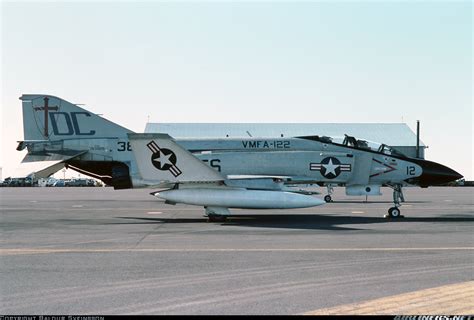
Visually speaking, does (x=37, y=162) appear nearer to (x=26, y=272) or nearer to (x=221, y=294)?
(x=26, y=272)

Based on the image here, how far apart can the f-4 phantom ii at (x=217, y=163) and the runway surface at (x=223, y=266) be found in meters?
1.95

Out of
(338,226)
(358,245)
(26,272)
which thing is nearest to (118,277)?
(26,272)

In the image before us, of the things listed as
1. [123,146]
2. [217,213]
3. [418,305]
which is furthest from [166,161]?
[418,305]

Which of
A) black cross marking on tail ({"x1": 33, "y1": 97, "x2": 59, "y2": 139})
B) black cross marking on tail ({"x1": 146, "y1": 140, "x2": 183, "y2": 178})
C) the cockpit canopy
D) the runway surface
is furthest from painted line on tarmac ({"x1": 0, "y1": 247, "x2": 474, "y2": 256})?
black cross marking on tail ({"x1": 33, "y1": 97, "x2": 59, "y2": 139})

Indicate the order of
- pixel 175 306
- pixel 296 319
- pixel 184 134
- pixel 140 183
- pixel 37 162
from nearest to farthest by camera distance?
1. pixel 296 319
2. pixel 175 306
3. pixel 140 183
4. pixel 37 162
5. pixel 184 134

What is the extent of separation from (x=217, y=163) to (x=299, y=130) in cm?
5900

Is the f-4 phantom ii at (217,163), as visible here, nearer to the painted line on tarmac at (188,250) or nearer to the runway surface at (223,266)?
the runway surface at (223,266)

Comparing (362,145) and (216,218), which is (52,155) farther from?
(362,145)

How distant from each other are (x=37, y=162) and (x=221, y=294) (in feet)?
62.4

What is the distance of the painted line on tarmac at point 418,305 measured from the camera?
7338mm

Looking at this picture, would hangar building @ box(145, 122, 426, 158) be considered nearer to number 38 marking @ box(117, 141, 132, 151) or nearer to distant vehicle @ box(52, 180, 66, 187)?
distant vehicle @ box(52, 180, 66, 187)

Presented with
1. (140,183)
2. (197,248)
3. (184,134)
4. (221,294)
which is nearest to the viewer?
(221,294)

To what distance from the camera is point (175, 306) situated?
7707mm

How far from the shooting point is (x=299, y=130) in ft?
270
